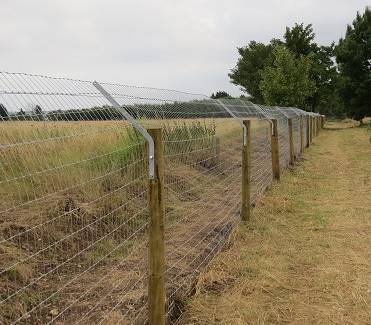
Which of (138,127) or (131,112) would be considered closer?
(138,127)

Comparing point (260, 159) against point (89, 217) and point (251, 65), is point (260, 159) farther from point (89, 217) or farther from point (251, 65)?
point (251, 65)

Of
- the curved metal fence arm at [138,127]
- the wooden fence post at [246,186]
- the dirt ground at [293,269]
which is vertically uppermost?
the curved metal fence arm at [138,127]

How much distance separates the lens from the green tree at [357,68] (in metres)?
35.9

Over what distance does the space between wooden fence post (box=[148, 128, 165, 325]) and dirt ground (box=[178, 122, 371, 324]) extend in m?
0.57

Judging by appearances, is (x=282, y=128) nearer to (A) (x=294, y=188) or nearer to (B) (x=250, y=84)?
(A) (x=294, y=188)

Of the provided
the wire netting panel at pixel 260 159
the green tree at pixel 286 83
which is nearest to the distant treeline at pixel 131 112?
the wire netting panel at pixel 260 159

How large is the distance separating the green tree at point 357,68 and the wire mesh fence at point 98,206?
102 feet

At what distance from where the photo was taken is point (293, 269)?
4906 millimetres

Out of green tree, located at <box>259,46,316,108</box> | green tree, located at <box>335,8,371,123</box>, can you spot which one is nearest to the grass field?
green tree, located at <box>259,46,316,108</box>

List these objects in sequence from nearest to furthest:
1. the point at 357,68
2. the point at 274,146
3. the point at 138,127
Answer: the point at 138,127, the point at 274,146, the point at 357,68

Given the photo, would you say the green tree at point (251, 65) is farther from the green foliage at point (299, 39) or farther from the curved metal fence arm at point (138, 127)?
the curved metal fence arm at point (138, 127)

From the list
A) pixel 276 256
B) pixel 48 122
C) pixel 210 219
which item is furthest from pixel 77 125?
pixel 210 219

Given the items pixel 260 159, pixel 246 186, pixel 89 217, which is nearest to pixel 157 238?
pixel 89 217

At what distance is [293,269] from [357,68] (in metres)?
34.4
